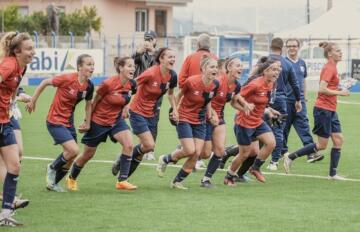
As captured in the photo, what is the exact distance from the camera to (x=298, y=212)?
37.3ft

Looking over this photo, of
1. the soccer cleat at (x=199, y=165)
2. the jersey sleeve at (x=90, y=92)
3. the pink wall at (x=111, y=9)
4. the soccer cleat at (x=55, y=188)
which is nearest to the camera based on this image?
the jersey sleeve at (x=90, y=92)

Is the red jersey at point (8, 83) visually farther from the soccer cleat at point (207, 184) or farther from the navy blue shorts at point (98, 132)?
the soccer cleat at point (207, 184)

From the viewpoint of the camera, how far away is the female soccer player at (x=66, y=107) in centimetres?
1298

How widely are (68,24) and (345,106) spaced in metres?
35.7

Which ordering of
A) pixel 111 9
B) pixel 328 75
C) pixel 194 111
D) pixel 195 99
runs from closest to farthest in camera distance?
pixel 195 99, pixel 194 111, pixel 328 75, pixel 111 9

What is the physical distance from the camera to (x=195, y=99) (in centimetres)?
1353

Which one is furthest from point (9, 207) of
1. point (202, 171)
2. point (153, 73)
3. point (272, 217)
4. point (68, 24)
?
point (68, 24)

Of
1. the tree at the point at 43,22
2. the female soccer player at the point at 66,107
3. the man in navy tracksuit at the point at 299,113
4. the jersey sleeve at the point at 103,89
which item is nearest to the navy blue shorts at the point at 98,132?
the female soccer player at the point at 66,107

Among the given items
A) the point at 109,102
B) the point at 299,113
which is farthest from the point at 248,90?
the point at 299,113

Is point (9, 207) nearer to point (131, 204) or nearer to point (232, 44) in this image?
point (131, 204)

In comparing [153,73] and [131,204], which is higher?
[153,73]

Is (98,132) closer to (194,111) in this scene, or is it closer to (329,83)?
(194,111)

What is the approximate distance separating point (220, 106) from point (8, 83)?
4.35 metres

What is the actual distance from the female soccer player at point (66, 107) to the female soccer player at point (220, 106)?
5.88 feet
